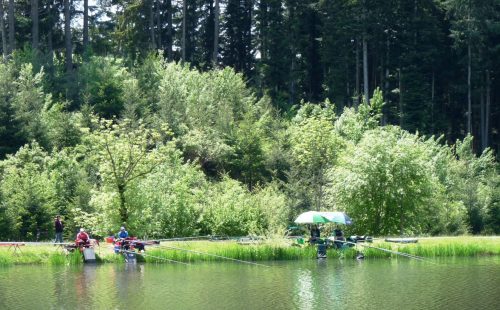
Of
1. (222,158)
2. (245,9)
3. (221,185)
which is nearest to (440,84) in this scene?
(245,9)

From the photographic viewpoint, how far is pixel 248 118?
57125 mm

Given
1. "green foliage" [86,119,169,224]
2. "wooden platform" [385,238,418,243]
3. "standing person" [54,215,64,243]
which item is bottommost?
"wooden platform" [385,238,418,243]

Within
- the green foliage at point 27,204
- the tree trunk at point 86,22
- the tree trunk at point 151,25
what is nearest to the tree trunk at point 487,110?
the tree trunk at point 151,25

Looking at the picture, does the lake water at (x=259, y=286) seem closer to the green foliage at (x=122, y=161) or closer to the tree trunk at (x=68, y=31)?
the green foliage at (x=122, y=161)

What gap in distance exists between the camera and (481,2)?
68188 mm

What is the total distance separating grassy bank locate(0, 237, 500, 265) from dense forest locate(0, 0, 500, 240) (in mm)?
3257

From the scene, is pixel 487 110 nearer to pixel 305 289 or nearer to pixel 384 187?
pixel 384 187

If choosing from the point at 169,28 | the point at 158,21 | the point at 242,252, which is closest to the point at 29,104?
the point at 242,252

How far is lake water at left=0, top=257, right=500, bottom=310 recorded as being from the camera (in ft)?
85.1

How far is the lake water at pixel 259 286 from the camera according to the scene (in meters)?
25.9

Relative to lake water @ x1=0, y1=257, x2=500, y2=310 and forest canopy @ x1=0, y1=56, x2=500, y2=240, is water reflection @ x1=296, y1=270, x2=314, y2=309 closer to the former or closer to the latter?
lake water @ x1=0, y1=257, x2=500, y2=310

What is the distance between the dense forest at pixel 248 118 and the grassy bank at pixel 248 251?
3.26m

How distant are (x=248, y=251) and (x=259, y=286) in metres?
9.20

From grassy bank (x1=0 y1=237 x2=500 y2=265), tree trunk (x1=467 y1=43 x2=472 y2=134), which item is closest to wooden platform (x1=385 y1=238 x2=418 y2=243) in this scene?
grassy bank (x1=0 y1=237 x2=500 y2=265)
